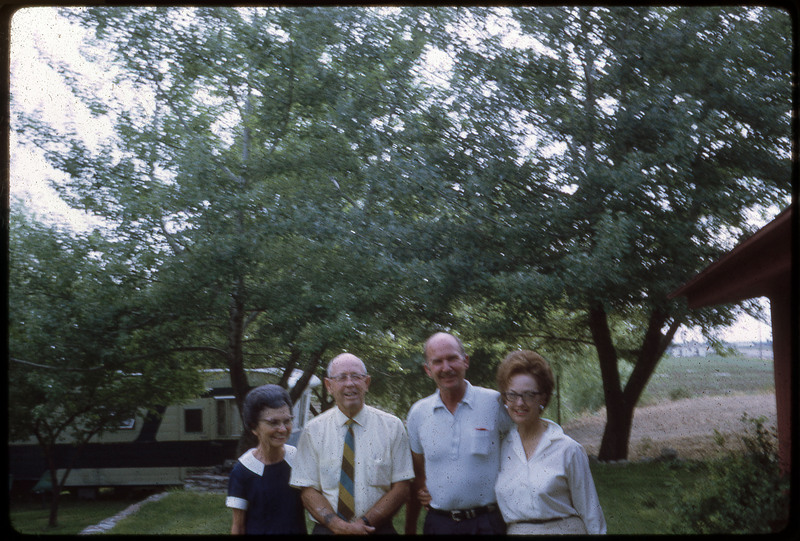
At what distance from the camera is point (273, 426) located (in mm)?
2369

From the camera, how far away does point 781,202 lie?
5.46 meters

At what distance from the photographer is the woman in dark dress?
2365 mm

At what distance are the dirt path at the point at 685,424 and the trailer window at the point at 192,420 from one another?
3.02 m

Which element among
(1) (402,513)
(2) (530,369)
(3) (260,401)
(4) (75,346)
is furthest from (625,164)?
(4) (75,346)

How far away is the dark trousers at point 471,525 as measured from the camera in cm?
230

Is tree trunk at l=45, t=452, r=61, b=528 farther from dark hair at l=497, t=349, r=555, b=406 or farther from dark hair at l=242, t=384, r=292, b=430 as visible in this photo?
dark hair at l=497, t=349, r=555, b=406

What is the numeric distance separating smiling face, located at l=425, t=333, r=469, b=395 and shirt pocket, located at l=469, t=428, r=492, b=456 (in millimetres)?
154

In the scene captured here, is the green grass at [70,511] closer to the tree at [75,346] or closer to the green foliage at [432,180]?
the tree at [75,346]

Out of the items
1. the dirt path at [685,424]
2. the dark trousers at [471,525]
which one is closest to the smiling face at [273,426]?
the dark trousers at [471,525]

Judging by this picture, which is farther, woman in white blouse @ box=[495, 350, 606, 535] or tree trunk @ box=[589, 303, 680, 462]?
tree trunk @ box=[589, 303, 680, 462]

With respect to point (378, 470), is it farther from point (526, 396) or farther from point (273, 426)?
point (526, 396)

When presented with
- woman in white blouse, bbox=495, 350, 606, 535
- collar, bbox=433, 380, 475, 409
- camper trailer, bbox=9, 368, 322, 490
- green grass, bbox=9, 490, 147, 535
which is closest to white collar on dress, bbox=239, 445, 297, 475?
collar, bbox=433, 380, 475, 409

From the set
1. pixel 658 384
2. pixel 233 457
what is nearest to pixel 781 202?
pixel 658 384

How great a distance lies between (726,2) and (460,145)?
3.53m
